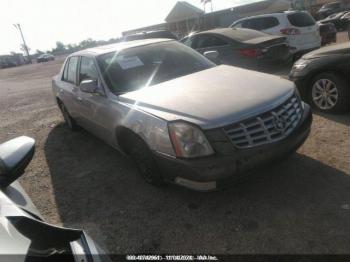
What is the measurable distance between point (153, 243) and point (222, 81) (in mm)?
1903

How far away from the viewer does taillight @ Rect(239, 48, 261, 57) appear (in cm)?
777

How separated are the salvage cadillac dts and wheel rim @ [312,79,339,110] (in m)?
1.64

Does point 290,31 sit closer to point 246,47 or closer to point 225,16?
point 246,47

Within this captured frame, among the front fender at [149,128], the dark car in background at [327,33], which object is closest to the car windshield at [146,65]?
the front fender at [149,128]

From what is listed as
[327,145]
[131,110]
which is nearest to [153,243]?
[131,110]

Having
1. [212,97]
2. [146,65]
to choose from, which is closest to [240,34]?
[146,65]

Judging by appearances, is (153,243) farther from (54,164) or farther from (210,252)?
(54,164)

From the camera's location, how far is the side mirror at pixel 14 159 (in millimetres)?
2105

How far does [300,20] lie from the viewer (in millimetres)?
9883

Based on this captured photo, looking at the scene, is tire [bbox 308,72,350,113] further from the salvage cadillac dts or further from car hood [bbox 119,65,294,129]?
car hood [bbox 119,65,294,129]

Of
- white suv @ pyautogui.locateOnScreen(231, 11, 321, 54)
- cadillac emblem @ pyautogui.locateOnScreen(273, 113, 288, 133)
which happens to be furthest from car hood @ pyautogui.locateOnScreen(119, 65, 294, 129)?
white suv @ pyautogui.locateOnScreen(231, 11, 321, 54)

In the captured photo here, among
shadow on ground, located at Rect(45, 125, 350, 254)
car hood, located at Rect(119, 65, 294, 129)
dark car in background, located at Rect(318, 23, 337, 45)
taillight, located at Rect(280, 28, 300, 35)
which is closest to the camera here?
shadow on ground, located at Rect(45, 125, 350, 254)

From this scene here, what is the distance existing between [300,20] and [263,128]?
8464 mm

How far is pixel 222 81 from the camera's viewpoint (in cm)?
359
